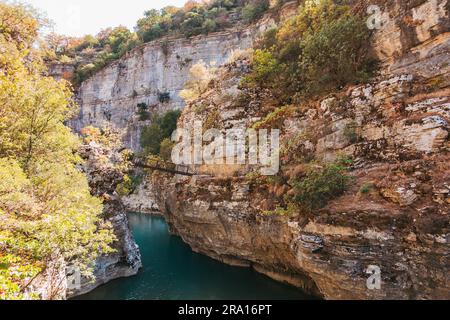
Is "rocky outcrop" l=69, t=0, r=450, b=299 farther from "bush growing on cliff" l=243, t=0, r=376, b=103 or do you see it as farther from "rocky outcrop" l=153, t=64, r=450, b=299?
"bush growing on cliff" l=243, t=0, r=376, b=103

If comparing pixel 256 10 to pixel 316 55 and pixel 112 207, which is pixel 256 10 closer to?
pixel 316 55

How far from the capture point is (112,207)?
56.6 feet

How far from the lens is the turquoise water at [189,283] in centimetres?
1449

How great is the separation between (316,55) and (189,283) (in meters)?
13.9

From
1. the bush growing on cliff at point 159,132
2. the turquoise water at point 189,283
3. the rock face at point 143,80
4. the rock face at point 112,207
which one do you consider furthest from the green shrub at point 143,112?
the rock face at point 112,207

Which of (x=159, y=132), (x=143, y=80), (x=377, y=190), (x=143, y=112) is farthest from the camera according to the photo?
(x=143, y=80)

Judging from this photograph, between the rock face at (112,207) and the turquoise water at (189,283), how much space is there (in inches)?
27.1

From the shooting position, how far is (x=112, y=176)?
17562 millimetres

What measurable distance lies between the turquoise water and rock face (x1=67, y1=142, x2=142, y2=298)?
69cm

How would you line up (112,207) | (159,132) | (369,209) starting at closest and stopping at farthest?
(369,209) < (112,207) < (159,132)

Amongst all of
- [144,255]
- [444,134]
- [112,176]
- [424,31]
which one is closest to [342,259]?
[444,134]

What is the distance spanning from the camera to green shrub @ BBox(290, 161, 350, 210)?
36.0 feet

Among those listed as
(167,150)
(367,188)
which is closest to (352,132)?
(367,188)
